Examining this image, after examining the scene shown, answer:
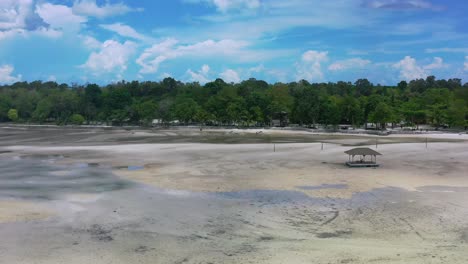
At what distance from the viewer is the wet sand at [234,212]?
14.8 meters

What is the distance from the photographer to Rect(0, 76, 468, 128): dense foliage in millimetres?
85438

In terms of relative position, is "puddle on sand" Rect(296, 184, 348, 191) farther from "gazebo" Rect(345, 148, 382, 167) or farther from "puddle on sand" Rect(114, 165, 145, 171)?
"puddle on sand" Rect(114, 165, 145, 171)

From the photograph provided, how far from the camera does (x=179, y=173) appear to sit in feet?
104

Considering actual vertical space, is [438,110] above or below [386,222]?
above

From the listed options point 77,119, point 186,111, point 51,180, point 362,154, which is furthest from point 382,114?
point 77,119

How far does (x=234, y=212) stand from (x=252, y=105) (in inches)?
3173

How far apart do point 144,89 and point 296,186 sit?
138m

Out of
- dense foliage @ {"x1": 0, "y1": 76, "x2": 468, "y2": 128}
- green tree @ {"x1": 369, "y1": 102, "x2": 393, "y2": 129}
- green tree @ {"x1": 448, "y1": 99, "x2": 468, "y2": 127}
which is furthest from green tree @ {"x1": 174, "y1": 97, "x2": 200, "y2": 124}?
green tree @ {"x1": 448, "y1": 99, "x2": 468, "y2": 127}

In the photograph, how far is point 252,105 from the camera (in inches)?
3939

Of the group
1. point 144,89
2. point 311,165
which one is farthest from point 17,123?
point 311,165

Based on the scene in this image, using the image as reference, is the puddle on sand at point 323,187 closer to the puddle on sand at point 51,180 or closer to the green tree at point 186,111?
the puddle on sand at point 51,180

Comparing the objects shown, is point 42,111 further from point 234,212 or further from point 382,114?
point 234,212

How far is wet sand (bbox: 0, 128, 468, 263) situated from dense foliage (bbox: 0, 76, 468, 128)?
49.8m

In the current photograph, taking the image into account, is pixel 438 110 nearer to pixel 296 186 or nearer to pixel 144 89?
pixel 296 186
